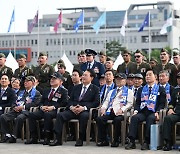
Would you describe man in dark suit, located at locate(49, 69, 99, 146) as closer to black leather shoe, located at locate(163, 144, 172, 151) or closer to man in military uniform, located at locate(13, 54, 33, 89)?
black leather shoe, located at locate(163, 144, 172, 151)

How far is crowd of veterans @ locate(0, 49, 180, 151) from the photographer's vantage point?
9211 millimetres

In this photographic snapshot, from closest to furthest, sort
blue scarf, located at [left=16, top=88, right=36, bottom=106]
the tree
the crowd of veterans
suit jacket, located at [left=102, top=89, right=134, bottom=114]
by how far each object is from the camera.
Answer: the crowd of veterans, suit jacket, located at [left=102, top=89, right=134, bottom=114], blue scarf, located at [left=16, top=88, right=36, bottom=106], the tree

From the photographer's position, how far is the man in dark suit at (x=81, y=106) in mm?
9570

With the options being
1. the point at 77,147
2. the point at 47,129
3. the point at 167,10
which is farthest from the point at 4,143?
the point at 167,10

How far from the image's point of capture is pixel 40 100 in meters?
10.5

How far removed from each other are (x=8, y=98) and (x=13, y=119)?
0.60m

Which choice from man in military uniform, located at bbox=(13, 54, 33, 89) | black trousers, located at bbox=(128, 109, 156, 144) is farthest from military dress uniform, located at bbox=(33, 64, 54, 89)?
black trousers, located at bbox=(128, 109, 156, 144)

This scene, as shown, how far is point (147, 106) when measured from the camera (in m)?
9.27

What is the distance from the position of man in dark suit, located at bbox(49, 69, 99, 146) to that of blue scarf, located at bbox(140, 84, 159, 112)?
101cm

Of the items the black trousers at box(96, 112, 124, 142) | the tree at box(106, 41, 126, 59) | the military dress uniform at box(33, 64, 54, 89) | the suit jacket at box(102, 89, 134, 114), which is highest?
the tree at box(106, 41, 126, 59)

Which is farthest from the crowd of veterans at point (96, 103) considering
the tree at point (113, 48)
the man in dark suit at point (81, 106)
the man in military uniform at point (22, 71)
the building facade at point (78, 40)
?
the building facade at point (78, 40)

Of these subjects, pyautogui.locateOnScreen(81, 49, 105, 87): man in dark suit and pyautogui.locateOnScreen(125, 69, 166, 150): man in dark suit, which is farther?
pyautogui.locateOnScreen(81, 49, 105, 87): man in dark suit

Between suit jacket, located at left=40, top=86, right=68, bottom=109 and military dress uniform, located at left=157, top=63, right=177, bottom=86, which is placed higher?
military dress uniform, located at left=157, top=63, right=177, bottom=86

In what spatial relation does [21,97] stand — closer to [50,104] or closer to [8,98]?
[8,98]
